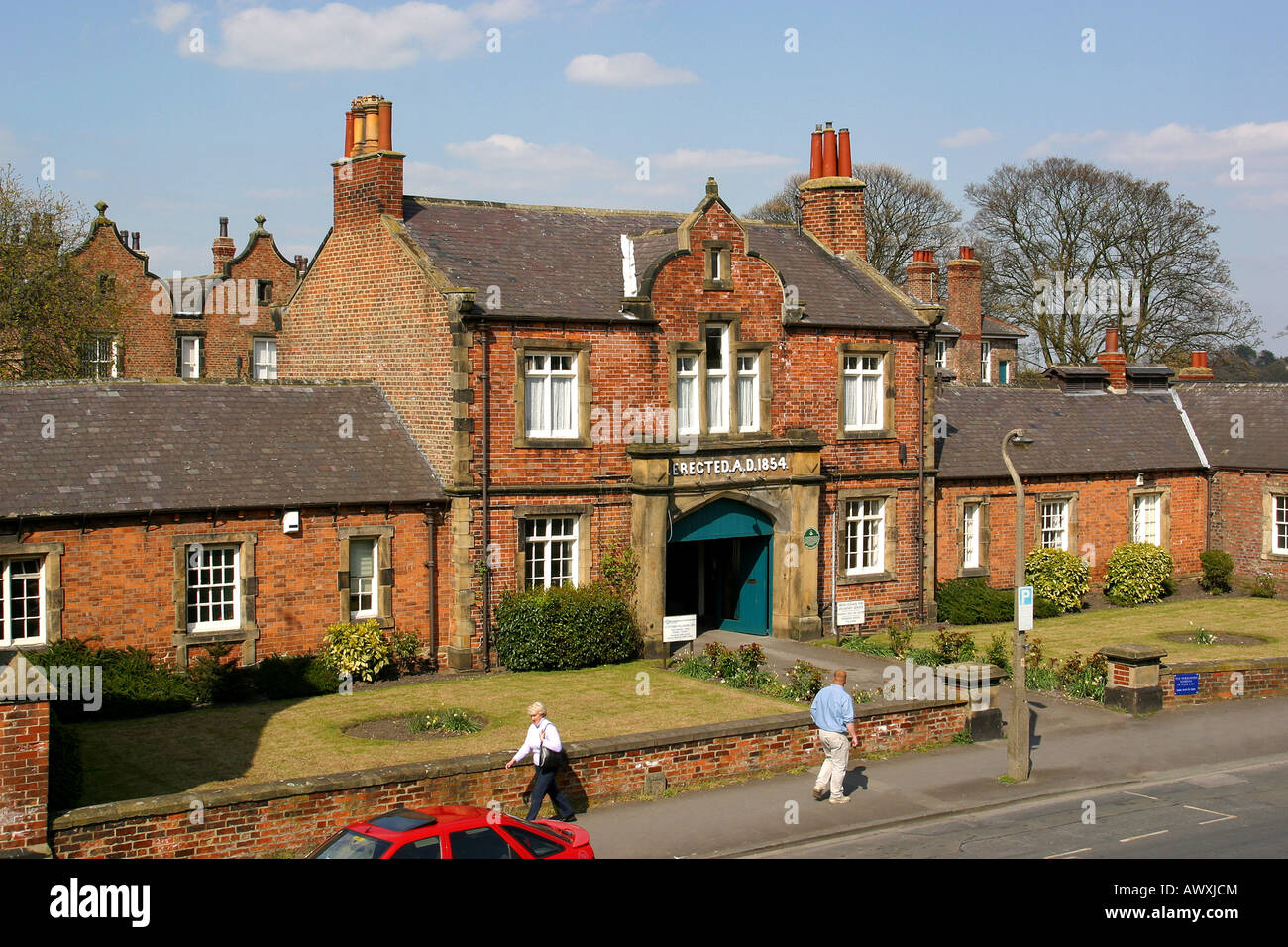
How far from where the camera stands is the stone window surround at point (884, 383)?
31.7 meters

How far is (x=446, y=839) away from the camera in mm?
12500

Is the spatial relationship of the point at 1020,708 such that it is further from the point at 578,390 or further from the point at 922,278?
the point at 922,278

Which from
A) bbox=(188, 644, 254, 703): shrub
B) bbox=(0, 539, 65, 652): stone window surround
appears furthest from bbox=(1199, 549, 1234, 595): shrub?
bbox=(0, 539, 65, 652): stone window surround

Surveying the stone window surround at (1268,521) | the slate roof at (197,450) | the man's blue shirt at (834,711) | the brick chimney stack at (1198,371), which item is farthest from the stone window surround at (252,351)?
the man's blue shirt at (834,711)

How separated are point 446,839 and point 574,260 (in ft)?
62.5

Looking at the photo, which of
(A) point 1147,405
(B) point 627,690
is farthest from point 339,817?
(A) point 1147,405

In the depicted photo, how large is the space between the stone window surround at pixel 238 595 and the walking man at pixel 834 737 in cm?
1110

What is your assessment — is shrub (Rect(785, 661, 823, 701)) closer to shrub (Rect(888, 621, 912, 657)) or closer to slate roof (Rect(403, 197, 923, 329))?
shrub (Rect(888, 621, 912, 657))

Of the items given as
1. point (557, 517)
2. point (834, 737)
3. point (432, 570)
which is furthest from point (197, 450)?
point (834, 737)

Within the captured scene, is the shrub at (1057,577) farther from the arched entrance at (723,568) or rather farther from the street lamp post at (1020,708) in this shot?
the street lamp post at (1020,708)

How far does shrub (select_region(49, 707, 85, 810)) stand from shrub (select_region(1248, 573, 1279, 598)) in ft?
108

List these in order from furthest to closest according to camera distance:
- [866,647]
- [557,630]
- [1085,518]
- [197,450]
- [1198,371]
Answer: [1198,371], [1085,518], [866,647], [557,630], [197,450]

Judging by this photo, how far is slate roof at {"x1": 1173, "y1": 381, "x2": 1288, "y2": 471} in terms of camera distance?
39438 mm
